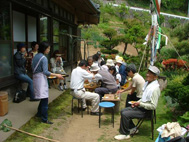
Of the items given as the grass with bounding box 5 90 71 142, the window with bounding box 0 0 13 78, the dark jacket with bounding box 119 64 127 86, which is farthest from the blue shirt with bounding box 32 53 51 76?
the dark jacket with bounding box 119 64 127 86

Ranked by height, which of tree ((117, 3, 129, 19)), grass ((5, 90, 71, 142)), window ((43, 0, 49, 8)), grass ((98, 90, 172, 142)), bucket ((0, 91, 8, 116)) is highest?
tree ((117, 3, 129, 19))

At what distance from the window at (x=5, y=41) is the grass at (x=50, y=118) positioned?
60.3 inches

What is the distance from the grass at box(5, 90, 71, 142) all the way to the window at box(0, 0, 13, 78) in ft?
5.02

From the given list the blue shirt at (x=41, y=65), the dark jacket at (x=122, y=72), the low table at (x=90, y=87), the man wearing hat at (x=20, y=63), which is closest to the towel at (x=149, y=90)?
the blue shirt at (x=41, y=65)

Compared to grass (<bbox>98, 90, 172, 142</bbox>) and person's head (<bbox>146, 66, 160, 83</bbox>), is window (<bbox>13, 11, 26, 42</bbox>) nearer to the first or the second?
grass (<bbox>98, 90, 172, 142</bbox>)

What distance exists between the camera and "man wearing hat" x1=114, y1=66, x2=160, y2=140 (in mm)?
3676

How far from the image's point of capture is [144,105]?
3717 mm

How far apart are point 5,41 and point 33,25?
10.3 ft

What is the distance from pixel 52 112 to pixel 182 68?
8.30m

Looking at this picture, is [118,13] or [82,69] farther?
[118,13]

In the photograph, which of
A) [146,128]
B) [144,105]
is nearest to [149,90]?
[144,105]

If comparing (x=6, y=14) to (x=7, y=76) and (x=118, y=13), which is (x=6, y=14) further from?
(x=118, y=13)

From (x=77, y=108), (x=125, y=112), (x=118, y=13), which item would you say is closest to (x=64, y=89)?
(x=77, y=108)

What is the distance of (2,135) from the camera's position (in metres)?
3.38
